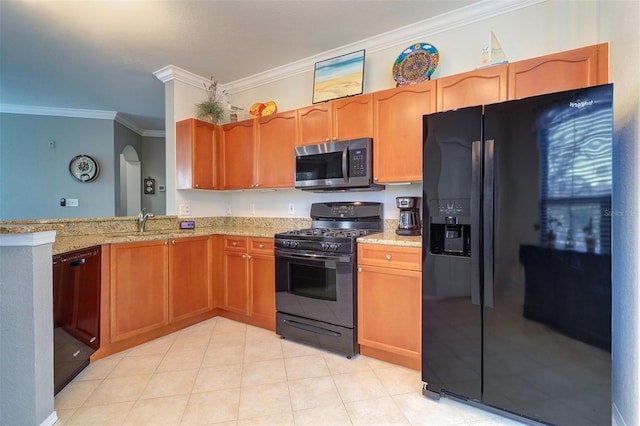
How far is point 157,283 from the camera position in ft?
8.27

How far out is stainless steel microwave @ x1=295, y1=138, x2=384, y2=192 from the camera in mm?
2377

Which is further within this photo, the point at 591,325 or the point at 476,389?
the point at 476,389

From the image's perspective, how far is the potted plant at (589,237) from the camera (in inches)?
51.3

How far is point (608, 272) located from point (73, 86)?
204 inches

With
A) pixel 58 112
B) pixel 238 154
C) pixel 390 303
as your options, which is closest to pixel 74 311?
pixel 238 154

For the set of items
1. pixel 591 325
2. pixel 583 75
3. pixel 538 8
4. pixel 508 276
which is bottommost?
pixel 591 325

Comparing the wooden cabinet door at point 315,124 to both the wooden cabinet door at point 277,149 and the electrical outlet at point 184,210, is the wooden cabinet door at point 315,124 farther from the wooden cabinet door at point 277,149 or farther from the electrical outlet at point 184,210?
the electrical outlet at point 184,210

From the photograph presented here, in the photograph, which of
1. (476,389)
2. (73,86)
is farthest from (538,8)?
(73,86)

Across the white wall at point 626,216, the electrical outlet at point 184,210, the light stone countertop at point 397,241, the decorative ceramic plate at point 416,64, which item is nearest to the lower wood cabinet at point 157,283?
the electrical outlet at point 184,210

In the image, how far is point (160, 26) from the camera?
94.6 inches

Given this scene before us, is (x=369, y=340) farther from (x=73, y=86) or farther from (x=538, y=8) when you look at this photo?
(x=73, y=86)

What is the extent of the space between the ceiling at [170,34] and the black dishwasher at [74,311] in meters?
1.81

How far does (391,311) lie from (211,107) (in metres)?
2.82

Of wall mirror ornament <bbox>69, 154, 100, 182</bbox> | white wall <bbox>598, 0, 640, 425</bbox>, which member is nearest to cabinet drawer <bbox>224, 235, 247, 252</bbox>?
white wall <bbox>598, 0, 640, 425</bbox>
